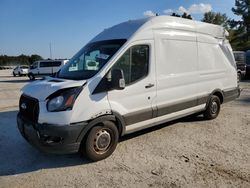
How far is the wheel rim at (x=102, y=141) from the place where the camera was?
4402 mm

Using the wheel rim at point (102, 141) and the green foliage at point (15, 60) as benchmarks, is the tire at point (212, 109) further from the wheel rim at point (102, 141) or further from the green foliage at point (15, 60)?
the green foliage at point (15, 60)

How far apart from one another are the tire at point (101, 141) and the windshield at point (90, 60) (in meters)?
0.91

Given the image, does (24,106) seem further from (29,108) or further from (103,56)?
(103,56)

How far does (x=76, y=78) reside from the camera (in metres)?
4.53

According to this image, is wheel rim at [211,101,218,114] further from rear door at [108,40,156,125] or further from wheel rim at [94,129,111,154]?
wheel rim at [94,129,111,154]

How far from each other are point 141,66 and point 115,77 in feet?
2.80

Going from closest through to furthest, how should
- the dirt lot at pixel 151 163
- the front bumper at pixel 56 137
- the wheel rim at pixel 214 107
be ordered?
the dirt lot at pixel 151 163
the front bumper at pixel 56 137
the wheel rim at pixel 214 107

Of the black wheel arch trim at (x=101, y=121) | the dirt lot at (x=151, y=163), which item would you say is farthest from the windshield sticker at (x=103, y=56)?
the dirt lot at (x=151, y=163)

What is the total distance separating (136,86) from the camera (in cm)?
478

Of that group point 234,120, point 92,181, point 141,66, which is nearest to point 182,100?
point 141,66

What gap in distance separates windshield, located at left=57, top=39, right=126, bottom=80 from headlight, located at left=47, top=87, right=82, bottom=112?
0.44 meters

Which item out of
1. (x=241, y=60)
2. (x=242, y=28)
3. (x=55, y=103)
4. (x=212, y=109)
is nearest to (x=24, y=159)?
(x=55, y=103)

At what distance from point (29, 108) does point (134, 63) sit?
6.61 feet

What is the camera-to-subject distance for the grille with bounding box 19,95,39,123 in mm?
4203
